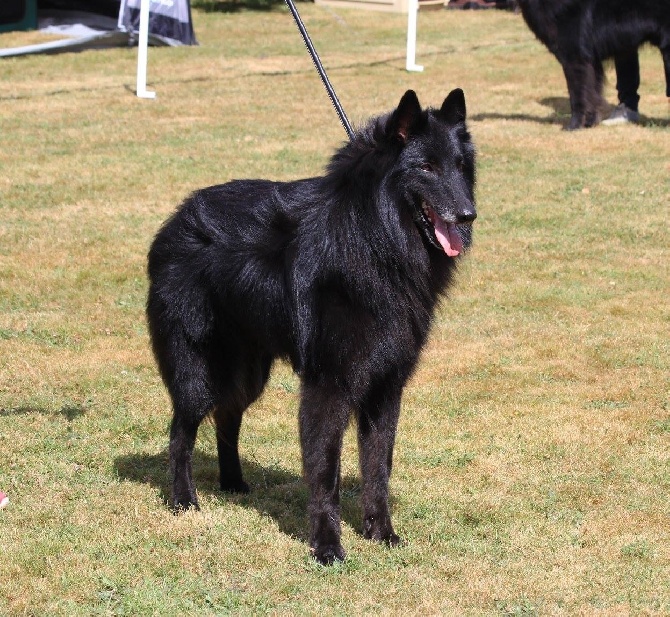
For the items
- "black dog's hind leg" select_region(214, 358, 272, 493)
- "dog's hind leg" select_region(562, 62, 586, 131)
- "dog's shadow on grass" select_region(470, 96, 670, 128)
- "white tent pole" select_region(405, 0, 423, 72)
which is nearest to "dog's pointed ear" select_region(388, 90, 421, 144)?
"black dog's hind leg" select_region(214, 358, 272, 493)

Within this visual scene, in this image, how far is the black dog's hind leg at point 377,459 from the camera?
4.82m

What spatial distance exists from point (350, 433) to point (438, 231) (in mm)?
2921

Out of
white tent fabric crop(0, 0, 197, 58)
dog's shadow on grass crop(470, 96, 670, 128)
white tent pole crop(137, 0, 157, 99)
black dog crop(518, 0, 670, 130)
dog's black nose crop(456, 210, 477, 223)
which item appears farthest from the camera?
white tent fabric crop(0, 0, 197, 58)

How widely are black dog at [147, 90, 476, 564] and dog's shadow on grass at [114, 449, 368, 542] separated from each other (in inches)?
12.1

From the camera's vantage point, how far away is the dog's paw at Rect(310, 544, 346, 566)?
15.3 feet

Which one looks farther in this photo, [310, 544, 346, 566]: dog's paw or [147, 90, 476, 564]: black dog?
[310, 544, 346, 566]: dog's paw

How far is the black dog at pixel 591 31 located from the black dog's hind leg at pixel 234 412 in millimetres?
9121

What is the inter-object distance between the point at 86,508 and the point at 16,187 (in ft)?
24.6

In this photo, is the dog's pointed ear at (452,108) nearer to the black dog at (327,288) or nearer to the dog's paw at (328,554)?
the black dog at (327,288)

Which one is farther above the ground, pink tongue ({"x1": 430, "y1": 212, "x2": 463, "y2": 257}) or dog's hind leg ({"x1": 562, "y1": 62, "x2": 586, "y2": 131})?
pink tongue ({"x1": 430, "y1": 212, "x2": 463, "y2": 257})

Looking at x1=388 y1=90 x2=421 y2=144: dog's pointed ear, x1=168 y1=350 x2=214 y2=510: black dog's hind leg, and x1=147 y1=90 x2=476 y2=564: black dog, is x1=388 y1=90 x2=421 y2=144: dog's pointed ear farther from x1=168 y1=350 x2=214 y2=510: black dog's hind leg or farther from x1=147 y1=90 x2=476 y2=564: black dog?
x1=168 y1=350 x2=214 y2=510: black dog's hind leg

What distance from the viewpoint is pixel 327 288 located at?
4.56 meters

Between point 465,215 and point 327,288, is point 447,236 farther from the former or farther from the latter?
point 327,288

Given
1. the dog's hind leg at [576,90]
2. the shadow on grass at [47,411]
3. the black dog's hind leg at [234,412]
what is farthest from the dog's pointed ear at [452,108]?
the dog's hind leg at [576,90]
